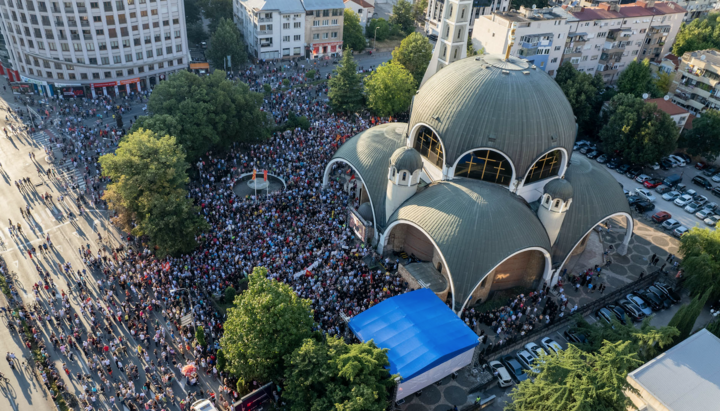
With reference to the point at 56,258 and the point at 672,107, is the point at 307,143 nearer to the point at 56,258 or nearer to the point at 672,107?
the point at 56,258

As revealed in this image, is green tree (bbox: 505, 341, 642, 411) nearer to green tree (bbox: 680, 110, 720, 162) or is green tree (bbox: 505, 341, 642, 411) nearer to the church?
the church

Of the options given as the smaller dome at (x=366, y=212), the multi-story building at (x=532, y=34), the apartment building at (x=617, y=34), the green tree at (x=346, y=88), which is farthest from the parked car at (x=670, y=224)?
the green tree at (x=346, y=88)

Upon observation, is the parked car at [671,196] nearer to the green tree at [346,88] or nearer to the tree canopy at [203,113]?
the green tree at [346,88]

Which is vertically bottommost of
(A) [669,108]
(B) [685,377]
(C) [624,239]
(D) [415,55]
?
(C) [624,239]

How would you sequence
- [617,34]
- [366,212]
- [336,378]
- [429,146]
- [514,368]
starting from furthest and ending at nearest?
[617,34] < [366,212] < [429,146] < [514,368] < [336,378]

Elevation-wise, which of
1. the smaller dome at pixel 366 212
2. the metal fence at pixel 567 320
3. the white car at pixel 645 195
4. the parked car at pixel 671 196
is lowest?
the metal fence at pixel 567 320

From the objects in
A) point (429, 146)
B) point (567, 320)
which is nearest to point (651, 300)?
point (567, 320)

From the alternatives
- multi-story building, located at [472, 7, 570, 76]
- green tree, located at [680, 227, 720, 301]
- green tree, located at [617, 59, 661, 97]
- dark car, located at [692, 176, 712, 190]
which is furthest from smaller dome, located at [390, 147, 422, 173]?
green tree, located at [617, 59, 661, 97]

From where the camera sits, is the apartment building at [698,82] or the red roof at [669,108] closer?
the red roof at [669,108]

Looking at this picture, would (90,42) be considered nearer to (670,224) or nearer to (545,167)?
(545,167)
